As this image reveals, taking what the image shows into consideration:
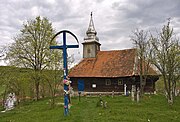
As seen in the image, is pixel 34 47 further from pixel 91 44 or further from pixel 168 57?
pixel 168 57

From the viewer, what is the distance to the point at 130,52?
133ft

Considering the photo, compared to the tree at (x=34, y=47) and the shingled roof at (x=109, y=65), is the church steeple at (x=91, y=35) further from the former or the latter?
the tree at (x=34, y=47)

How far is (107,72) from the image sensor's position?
38.6 metres

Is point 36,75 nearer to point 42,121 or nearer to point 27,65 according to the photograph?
point 27,65

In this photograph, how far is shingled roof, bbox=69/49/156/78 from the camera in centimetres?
3766

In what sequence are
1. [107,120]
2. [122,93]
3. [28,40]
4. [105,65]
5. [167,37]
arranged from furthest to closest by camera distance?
[105,65], [122,93], [28,40], [167,37], [107,120]

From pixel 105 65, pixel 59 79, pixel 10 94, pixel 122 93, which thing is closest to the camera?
pixel 59 79

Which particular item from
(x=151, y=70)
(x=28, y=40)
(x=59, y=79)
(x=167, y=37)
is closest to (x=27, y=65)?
(x=28, y=40)

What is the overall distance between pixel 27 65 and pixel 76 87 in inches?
375

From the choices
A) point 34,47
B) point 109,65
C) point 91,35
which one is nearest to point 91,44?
point 91,35

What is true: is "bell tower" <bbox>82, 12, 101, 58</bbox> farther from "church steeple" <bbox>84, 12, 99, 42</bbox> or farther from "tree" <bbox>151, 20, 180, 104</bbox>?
"tree" <bbox>151, 20, 180, 104</bbox>

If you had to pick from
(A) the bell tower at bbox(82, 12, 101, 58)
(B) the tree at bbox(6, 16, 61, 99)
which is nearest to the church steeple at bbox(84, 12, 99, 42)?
(A) the bell tower at bbox(82, 12, 101, 58)

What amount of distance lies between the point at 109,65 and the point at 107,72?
1.69m

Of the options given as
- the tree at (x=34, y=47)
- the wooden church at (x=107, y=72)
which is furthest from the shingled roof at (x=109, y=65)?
the tree at (x=34, y=47)
